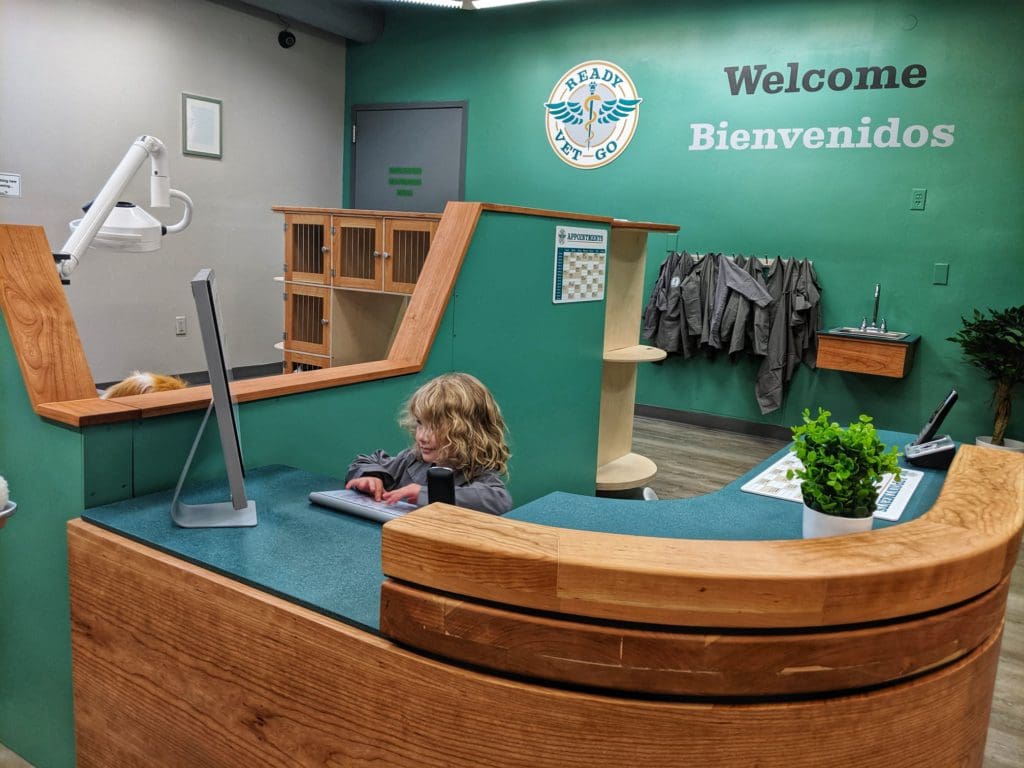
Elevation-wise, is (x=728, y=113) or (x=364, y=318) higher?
(x=728, y=113)

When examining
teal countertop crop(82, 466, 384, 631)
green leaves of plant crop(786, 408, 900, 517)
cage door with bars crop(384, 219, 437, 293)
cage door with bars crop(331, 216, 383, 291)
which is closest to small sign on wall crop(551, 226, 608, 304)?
cage door with bars crop(384, 219, 437, 293)

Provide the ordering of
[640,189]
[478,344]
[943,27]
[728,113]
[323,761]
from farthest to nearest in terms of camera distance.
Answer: [640,189] → [728,113] → [943,27] → [478,344] → [323,761]

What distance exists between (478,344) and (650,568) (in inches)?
86.6

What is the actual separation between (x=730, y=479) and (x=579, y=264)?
1785 millimetres

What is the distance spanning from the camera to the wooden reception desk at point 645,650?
1.10 metres

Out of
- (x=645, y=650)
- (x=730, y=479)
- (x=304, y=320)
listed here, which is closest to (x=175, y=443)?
(x=645, y=650)

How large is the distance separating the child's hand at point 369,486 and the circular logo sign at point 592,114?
4.97 meters

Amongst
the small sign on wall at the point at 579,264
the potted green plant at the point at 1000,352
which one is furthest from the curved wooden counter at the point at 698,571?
the potted green plant at the point at 1000,352

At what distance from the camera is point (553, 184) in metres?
6.66

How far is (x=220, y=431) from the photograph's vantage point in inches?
65.2

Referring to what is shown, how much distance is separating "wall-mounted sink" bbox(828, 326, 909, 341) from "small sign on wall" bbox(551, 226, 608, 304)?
2098 mm

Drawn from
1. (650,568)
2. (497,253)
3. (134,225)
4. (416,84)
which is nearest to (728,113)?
(416,84)

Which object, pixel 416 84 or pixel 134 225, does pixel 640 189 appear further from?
pixel 134 225

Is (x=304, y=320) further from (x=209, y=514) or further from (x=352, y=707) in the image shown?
(x=352, y=707)
